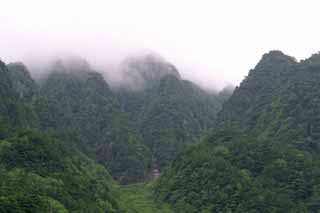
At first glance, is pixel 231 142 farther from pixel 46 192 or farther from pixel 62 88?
pixel 62 88

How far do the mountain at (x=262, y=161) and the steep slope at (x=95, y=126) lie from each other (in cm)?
2965

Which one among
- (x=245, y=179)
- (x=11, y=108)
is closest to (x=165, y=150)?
(x=11, y=108)

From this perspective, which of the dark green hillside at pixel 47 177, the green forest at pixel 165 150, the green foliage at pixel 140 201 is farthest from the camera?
the green foliage at pixel 140 201

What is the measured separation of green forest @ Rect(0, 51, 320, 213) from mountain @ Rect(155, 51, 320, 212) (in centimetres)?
26

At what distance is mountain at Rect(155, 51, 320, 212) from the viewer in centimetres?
9544

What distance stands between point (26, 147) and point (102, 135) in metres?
80.4

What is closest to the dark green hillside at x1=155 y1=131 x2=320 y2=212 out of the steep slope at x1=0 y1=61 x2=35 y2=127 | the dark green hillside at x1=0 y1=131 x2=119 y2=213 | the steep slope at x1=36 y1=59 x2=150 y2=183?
the dark green hillside at x1=0 y1=131 x2=119 y2=213

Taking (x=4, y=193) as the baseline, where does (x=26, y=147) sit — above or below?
above

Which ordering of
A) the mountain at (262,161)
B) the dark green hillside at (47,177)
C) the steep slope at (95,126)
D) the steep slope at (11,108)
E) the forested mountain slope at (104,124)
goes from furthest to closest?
the steep slope at (95,126), the forested mountain slope at (104,124), the steep slope at (11,108), the mountain at (262,161), the dark green hillside at (47,177)

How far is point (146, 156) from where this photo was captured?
164m

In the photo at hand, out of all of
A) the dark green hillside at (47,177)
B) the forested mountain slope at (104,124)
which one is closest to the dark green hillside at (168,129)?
the forested mountain slope at (104,124)

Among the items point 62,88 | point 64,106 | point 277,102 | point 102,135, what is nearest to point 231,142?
point 277,102

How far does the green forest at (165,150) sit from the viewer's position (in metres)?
90.9

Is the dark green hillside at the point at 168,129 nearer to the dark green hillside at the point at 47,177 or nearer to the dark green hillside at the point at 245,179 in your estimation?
the dark green hillside at the point at 245,179
